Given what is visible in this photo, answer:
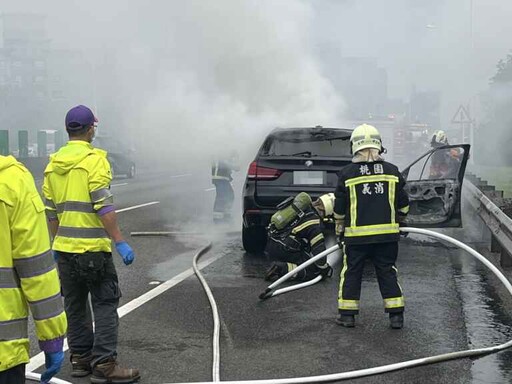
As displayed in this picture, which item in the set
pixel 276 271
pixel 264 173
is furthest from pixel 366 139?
pixel 264 173

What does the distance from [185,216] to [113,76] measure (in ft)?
23.3

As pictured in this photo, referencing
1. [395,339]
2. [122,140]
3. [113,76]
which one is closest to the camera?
[395,339]

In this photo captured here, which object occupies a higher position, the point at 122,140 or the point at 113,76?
the point at 113,76

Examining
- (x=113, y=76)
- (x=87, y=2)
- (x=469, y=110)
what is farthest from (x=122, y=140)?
(x=469, y=110)

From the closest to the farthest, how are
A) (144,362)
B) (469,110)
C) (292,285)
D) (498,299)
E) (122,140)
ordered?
(144,362)
(498,299)
(292,285)
(469,110)
(122,140)

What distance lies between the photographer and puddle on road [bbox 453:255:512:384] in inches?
178

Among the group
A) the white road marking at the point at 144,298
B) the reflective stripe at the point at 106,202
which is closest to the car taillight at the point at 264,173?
the white road marking at the point at 144,298

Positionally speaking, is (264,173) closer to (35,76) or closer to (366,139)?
(366,139)

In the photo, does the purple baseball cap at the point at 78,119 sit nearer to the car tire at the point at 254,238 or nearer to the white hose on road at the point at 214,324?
the white hose on road at the point at 214,324

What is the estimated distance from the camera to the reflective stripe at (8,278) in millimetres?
2508

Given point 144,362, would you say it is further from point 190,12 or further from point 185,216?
point 190,12

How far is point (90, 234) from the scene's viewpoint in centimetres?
444

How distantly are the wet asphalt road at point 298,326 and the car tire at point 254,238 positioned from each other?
274 millimetres

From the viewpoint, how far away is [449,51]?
1719cm
